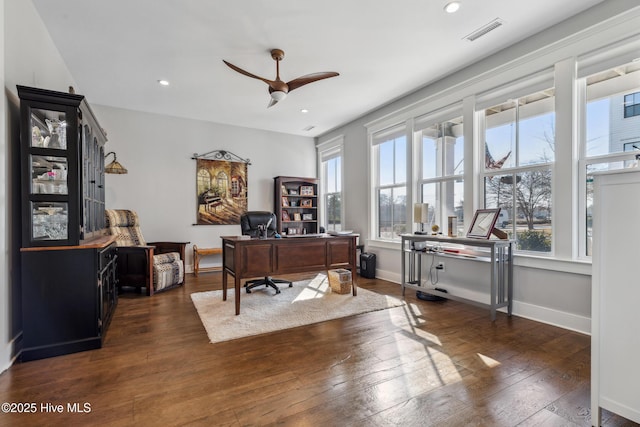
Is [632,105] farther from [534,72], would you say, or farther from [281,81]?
[281,81]

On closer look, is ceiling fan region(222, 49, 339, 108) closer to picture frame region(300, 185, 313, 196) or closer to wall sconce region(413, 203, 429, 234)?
wall sconce region(413, 203, 429, 234)

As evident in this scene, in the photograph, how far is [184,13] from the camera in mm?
2781

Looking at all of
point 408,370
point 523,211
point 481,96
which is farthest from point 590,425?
point 481,96

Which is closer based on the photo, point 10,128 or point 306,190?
point 10,128

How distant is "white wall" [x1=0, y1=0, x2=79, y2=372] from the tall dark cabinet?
98 mm

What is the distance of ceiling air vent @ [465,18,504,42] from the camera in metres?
2.93

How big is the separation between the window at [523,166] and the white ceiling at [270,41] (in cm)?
74

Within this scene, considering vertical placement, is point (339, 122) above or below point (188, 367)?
above

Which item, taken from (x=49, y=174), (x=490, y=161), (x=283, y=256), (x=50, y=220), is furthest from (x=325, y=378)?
(x=490, y=161)

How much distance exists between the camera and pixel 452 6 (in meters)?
2.67

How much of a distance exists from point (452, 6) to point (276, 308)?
348 cm

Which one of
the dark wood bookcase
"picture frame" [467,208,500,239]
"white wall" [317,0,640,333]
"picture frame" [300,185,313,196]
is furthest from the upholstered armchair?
"picture frame" [467,208,500,239]

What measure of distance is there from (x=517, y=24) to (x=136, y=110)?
18.7 ft

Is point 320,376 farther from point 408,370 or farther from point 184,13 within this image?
point 184,13
